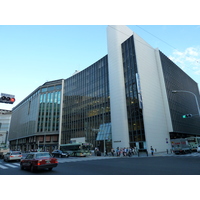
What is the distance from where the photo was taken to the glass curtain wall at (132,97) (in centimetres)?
3662

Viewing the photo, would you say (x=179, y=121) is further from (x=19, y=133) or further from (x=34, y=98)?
(x=19, y=133)

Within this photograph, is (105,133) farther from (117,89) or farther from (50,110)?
(50,110)

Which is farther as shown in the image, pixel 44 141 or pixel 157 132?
pixel 44 141

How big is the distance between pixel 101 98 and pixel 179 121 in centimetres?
2568

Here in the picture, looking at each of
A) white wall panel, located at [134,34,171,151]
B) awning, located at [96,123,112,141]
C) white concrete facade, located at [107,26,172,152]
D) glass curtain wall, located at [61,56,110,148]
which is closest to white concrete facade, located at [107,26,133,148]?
white concrete facade, located at [107,26,172,152]

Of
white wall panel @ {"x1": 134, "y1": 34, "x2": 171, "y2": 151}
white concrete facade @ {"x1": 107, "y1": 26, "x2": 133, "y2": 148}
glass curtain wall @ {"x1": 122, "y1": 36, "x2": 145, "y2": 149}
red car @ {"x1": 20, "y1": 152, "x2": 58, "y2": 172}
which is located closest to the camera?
red car @ {"x1": 20, "y1": 152, "x2": 58, "y2": 172}

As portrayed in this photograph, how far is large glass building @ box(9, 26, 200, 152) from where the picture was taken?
3831cm

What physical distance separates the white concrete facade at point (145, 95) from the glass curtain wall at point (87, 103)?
447 cm

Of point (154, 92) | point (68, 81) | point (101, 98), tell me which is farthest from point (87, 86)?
point (154, 92)

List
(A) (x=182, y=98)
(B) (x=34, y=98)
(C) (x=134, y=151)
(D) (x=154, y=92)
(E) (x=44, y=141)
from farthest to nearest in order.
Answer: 1. (B) (x=34, y=98)
2. (E) (x=44, y=141)
3. (A) (x=182, y=98)
4. (D) (x=154, y=92)
5. (C) (x=134, y=151)

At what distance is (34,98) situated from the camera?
78.4m

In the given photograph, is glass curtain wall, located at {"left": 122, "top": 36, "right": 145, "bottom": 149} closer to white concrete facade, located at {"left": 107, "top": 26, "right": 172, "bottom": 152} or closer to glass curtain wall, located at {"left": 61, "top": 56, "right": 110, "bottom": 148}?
white concrete facade, located at {"left": 107, "top": 26, "right": 172, "bottom": 152}

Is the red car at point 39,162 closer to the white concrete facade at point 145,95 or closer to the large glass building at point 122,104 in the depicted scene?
the large glass building at point 122,104

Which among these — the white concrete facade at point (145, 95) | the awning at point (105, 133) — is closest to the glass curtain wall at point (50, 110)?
the awning at point (105, 133)
